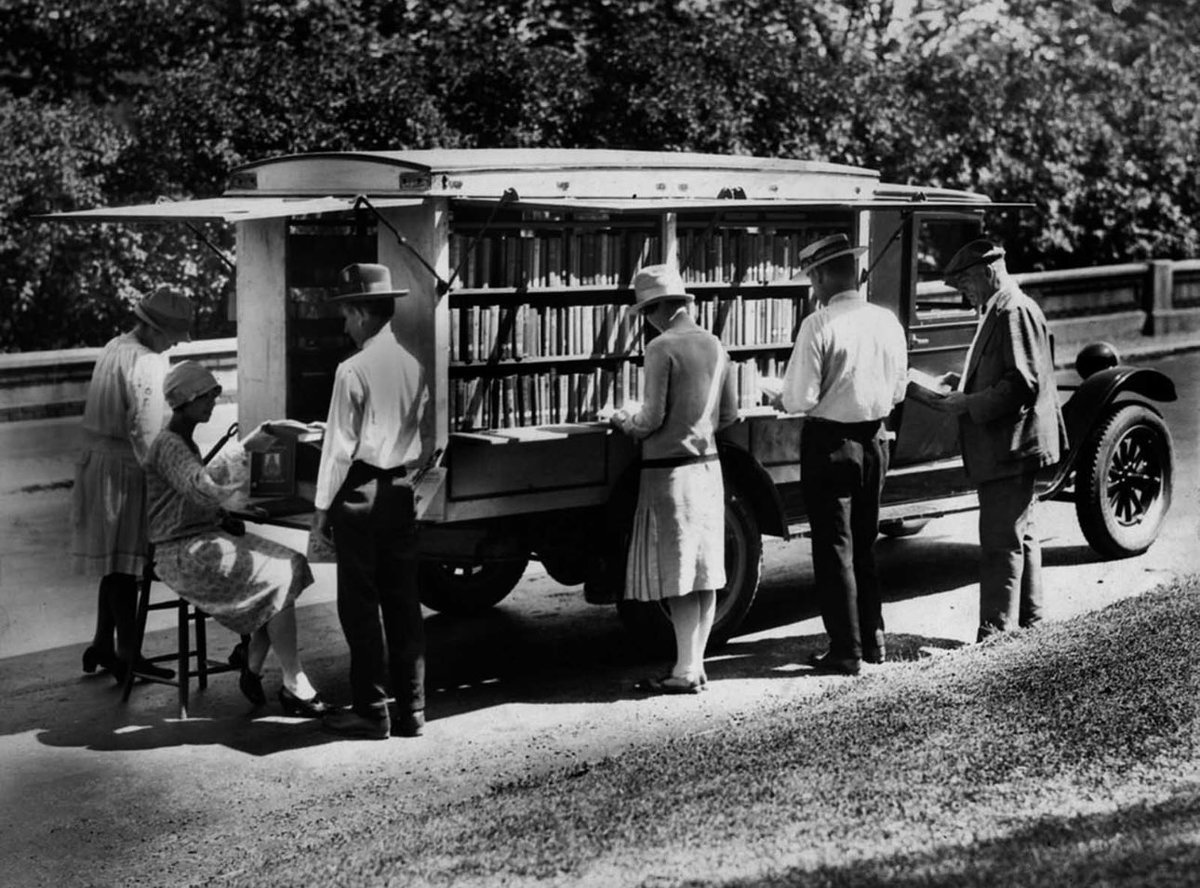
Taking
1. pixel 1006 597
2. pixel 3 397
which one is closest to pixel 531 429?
pixel 1006 597

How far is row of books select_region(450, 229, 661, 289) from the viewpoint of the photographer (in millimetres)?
8352

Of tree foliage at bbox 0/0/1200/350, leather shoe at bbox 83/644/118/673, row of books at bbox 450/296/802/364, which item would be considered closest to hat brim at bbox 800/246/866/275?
row of books at bbox 450/296/802/364

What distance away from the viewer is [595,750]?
7.44 meters

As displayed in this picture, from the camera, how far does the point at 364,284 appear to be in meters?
7.71

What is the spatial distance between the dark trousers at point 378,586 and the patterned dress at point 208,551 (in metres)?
0.38

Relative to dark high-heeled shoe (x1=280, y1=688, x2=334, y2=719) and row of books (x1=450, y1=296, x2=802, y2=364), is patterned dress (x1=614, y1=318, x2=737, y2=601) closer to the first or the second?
row of books (x1=450, y1=296, x2=802, y2=364)

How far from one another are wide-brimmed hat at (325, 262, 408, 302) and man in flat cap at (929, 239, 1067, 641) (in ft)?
9.63

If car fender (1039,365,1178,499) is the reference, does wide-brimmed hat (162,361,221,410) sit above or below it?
above

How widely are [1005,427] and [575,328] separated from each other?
87.1 inches

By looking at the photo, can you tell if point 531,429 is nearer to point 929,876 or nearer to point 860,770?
point 860,770

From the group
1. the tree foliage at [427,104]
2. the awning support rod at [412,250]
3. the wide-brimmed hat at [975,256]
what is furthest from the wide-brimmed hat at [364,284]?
the tree foliage at [427,104]

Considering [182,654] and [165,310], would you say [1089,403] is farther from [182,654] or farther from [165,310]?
[182,654]

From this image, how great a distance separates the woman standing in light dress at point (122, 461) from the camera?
8.56 m

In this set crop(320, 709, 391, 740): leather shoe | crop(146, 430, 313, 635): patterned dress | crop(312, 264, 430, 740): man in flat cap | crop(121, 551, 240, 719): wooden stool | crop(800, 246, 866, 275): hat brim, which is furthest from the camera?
crop(800, 246, 866, 275): hat brim
